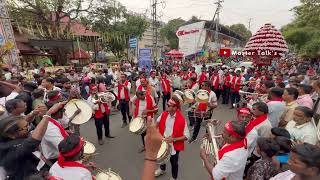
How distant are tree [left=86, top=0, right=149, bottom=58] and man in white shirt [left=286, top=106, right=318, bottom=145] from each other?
1062 inches

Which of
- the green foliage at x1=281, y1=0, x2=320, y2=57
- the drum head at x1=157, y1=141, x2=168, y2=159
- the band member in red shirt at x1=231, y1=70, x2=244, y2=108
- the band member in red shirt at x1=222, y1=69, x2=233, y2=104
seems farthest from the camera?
the green foliage at x1=281, y1=0, x2=320, y2=57

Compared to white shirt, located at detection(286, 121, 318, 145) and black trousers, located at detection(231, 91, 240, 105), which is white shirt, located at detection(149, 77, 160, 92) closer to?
black trousers, located at detection(231, 91, 240, 105)

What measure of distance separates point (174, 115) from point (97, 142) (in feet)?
12.9

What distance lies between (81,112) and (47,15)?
25600 millimetres

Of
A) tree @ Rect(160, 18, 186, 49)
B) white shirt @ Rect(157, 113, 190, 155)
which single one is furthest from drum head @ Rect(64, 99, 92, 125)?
tree @ Rect(160, 18, 186, 49)

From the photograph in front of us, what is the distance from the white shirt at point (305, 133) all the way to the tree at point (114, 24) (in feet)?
88.6

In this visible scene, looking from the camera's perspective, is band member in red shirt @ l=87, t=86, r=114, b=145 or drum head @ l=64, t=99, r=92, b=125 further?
band member in red shirt @ l=87, t=86, r=114, b=145

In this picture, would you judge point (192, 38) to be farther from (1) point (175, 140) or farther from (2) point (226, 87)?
(1) point (175, 140)

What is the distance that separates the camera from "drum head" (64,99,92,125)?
6.14 metres

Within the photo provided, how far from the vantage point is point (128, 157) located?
290 inches

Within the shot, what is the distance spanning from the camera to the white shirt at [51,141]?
4012mm

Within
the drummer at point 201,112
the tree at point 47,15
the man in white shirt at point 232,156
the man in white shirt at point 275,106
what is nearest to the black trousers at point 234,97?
the drummer at point 201,112

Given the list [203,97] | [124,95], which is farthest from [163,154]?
[124,95]

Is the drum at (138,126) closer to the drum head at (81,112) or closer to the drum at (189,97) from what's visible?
the drum head at (81,112)
